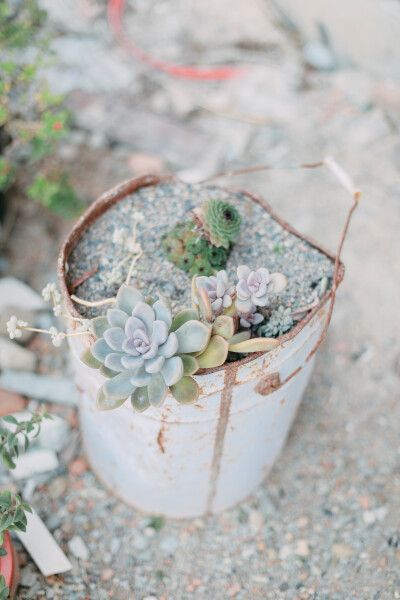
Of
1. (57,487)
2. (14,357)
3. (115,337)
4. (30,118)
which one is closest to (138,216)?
(115,337)

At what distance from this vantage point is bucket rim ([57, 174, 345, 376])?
1274mm

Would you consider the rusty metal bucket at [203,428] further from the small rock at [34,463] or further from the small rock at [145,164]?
the small rock at [145,164]

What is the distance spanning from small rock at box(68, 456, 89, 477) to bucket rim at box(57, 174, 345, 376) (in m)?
0.84

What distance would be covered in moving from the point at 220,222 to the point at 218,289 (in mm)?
225

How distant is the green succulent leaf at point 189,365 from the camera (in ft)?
Result: 3.84

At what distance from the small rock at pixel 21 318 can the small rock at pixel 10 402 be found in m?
0.22

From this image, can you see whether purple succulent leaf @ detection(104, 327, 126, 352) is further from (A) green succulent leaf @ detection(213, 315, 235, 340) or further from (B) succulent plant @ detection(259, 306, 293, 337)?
(B) succulent plant @ detection(259, 306, 293, 337)

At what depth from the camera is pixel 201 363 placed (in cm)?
120

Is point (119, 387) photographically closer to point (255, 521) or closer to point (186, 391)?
point (186, 391)

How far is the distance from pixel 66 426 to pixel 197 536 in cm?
58

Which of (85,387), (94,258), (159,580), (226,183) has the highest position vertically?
(94,258)

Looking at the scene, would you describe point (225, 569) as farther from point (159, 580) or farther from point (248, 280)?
point (248, 280)

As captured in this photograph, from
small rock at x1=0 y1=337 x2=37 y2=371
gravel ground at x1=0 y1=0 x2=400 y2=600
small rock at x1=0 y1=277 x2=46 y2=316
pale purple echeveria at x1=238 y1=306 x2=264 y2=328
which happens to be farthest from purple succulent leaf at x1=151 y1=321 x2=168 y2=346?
small rock at x1=0 y1=277 x2=46 y2=316

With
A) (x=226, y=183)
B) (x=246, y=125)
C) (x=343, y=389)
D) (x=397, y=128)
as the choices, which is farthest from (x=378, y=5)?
(x=343, y=389)
